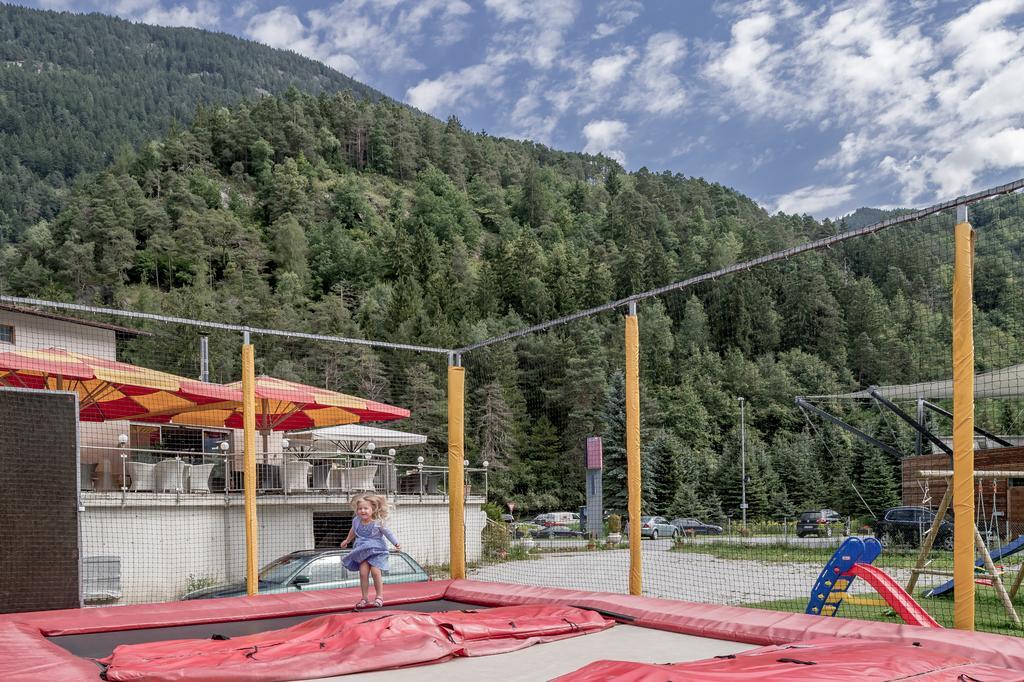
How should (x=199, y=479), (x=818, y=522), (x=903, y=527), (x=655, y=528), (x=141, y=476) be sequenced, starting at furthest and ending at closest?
1. (x=655, y=528)
2. (x=818, y=522)
3. (x=903, y=527)
4. (x=199, y=479)
5. (x=141, y=476)

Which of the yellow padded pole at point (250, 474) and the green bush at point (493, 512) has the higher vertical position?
the yellow padded pole at point (250, 474)

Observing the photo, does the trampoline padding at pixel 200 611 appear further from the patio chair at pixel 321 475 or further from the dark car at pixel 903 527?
the dark car at pixel 903 527

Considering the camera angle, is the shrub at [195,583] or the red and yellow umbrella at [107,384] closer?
the red and yellow umbrella at [107,384]

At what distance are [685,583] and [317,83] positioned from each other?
6041 inches

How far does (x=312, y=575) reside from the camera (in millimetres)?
7215

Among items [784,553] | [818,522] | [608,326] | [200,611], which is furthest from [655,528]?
[200,611]

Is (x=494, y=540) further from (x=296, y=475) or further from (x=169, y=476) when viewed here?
(x=169, y=476)

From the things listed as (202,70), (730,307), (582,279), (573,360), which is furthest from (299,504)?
(202,70)

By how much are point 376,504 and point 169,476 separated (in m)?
3.89

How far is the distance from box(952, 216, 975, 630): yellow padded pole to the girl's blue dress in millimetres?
3529

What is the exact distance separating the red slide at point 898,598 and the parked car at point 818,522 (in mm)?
6286

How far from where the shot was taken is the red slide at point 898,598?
4641 millimetres

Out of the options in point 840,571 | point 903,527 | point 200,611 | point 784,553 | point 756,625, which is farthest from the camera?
point 784,553

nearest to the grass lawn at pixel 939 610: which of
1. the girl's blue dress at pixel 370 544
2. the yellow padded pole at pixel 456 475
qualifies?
the yellow padded pole at pixel 456 475
